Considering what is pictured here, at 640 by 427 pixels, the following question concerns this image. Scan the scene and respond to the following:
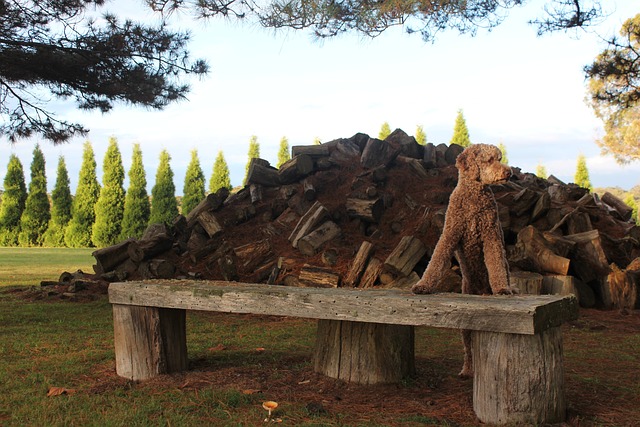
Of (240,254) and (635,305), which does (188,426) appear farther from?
(635,305)

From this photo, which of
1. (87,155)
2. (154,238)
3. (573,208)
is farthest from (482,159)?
(87,155)

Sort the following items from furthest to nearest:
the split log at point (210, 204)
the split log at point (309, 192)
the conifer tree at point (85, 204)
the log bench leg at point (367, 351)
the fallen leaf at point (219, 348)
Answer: the conifer tree at point (85, 204) → the split log at point (210, 204) → the split log at point (309, 192) → the fallen leaf at point (219, 348) → the log bench leg at point (367, 351)

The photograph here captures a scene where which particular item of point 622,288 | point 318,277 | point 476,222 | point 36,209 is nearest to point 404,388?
point 476,222

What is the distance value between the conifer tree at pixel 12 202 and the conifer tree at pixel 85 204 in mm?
2809

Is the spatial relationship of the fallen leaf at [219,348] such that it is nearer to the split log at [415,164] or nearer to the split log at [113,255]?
the split log at [113,255]

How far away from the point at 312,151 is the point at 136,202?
14617mm

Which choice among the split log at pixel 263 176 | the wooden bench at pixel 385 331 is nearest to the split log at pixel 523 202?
the split log at pixel 263 176

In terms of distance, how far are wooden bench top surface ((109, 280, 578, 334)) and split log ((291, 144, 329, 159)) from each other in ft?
18.1

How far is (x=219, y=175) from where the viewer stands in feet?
75.8

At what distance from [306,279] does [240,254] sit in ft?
4.73

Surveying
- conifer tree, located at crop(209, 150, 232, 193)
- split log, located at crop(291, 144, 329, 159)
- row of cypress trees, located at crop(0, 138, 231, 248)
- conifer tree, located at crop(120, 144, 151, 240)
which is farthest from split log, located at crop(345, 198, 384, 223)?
conifer tree, located at crop(120, 144, 151, 240)

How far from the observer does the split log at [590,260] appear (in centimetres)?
784

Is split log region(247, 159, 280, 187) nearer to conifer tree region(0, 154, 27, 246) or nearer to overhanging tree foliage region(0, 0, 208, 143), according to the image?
overhanging tree foliage region(0, 0, 208, 143)

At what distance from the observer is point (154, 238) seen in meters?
9.40
